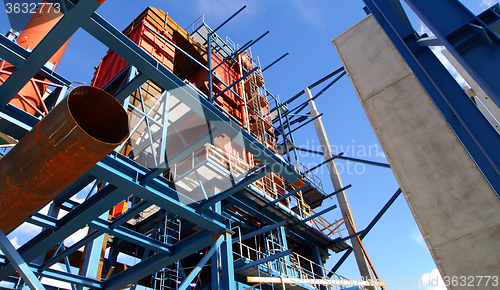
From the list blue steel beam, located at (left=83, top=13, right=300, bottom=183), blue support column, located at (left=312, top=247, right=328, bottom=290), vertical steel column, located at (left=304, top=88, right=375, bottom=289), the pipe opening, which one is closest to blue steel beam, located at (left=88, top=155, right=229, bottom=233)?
the pipe opening

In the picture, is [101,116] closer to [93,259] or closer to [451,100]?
[451,100]

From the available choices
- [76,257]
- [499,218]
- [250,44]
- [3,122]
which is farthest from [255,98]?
[499,218]

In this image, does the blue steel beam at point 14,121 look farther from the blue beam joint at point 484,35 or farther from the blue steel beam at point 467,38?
the blue beam joint at point 484,35

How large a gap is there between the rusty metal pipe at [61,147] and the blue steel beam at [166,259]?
457 cm

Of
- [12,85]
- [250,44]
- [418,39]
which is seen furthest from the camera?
[250,44]

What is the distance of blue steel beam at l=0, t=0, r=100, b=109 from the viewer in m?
4.60

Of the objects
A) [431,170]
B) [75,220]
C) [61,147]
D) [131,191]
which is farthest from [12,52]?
[431,170]

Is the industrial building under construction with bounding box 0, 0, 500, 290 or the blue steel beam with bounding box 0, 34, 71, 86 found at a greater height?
the blue steel beam with bounding box 0, 34, 71, 86

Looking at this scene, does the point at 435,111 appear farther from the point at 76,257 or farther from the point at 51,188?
the point at 76,257

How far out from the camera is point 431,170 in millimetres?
4379

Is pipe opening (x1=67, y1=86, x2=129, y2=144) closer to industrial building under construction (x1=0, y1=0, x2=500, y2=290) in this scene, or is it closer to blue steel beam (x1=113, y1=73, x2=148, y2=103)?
industrial building under construction (x1=0, y1=0, x2=500, y2=290)

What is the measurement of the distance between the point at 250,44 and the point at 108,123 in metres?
13.1

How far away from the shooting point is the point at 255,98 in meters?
22.1

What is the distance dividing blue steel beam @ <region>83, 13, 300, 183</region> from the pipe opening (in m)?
1.44
